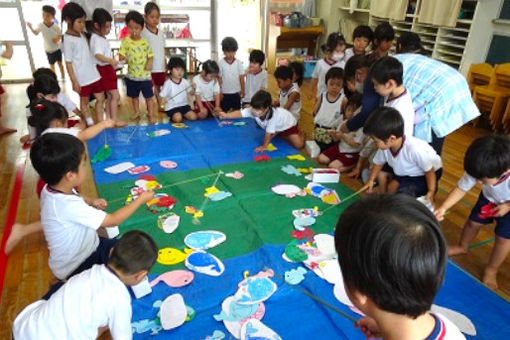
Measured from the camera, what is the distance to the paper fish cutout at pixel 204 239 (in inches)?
80.9

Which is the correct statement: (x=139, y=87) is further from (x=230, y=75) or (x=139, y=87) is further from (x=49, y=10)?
(x=49, y=10)

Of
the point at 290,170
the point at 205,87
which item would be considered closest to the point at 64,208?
the point at 290,170

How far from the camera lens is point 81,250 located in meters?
1.62

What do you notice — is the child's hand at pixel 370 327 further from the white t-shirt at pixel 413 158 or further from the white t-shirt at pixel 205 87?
the white t-shirt at pixel 205 87

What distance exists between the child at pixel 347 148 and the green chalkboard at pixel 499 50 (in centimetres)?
243

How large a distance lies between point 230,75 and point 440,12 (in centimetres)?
284

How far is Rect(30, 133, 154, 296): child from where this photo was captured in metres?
1.46

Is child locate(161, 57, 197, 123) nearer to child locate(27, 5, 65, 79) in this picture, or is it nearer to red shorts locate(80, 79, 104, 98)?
red shorts locate(80, 79, 104, 98)

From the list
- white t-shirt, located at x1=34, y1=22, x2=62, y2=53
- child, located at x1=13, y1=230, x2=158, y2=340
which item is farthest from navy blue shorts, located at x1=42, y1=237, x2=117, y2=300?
white t-shirt, located at x1=34, y1=22, x2=62, y2=53

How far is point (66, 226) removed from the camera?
4.98 feet

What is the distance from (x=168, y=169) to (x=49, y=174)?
4.76ft

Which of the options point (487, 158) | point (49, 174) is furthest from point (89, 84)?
point (487, 158)

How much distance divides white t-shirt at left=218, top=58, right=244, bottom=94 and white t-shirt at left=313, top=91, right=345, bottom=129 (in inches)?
47.5

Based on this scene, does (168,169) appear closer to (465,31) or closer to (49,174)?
(49,174)
